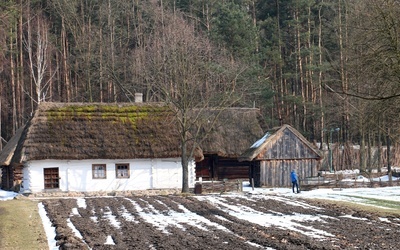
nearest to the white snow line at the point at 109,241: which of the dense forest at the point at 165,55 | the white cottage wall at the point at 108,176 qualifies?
the white cottage wall at the point at 108,176

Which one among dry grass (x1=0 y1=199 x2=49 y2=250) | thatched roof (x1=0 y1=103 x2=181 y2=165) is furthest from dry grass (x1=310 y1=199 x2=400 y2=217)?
thatched roof (x1=0 y1=103 x2=181 y2=165)

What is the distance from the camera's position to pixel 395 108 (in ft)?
81.8

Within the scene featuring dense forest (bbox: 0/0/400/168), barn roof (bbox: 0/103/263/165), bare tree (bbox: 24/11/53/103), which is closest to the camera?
barn roof (bbox: 0/103/263/165)

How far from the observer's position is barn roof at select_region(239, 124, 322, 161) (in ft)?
137

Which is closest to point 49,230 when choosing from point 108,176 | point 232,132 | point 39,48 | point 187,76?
point 108,176

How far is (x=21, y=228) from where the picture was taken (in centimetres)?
2133

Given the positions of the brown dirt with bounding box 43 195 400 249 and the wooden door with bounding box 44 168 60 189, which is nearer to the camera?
the brown dirt with bounding box 43 195 400 249

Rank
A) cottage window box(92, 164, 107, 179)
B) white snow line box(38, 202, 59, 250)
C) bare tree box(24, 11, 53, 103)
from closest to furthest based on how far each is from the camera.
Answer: white snow line box(38, 202, 59, 250)
cottage window box(92, 164, 107, 179)
bare tree box(24, 11, 53, 103)

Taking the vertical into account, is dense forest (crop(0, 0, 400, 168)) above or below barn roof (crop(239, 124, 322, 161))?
above

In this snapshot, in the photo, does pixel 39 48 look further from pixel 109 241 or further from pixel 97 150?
pixel 109 241

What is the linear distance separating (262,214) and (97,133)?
18.2 metres

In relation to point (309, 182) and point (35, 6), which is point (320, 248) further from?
point (35, 6)

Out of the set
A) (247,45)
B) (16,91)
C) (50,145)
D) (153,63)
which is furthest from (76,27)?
(50,145)

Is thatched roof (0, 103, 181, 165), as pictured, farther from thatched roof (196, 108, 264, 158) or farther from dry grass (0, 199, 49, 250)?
dry grass (0, 199, 49, 250)
